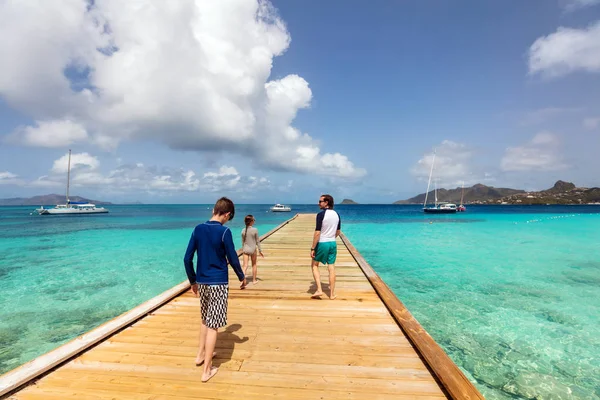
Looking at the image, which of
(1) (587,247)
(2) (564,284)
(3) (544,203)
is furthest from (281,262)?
→ (3) (544,203)

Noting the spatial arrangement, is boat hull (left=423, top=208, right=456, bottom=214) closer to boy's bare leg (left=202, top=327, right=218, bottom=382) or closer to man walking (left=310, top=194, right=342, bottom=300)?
man walking (left=310, top=194, right=342, bottom=300)

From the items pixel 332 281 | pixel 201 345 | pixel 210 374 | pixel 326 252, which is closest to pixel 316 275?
pixel 332 281

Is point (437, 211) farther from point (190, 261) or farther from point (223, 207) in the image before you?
point (190, 261)

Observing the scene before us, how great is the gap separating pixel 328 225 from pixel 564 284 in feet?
41.7

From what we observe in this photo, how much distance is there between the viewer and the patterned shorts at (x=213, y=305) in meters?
3.30

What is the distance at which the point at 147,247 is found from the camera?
70.5 feet

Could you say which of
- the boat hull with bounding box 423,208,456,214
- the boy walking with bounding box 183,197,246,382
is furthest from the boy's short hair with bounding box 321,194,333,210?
the boat hull with bounding box 423,208,456,214

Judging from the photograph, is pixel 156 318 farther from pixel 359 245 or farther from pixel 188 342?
pixel 359 245

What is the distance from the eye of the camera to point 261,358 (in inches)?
146

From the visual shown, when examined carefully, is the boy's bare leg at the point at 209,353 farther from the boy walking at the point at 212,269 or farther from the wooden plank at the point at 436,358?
the wooden plank at the point at 436,358

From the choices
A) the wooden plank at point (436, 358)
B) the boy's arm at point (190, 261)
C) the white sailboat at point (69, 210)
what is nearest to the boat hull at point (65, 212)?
the white sailboat at point (69, 210)

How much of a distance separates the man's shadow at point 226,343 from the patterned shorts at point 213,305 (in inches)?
27.9

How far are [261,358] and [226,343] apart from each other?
2.32 ft

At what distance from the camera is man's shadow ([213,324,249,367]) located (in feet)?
12.1
